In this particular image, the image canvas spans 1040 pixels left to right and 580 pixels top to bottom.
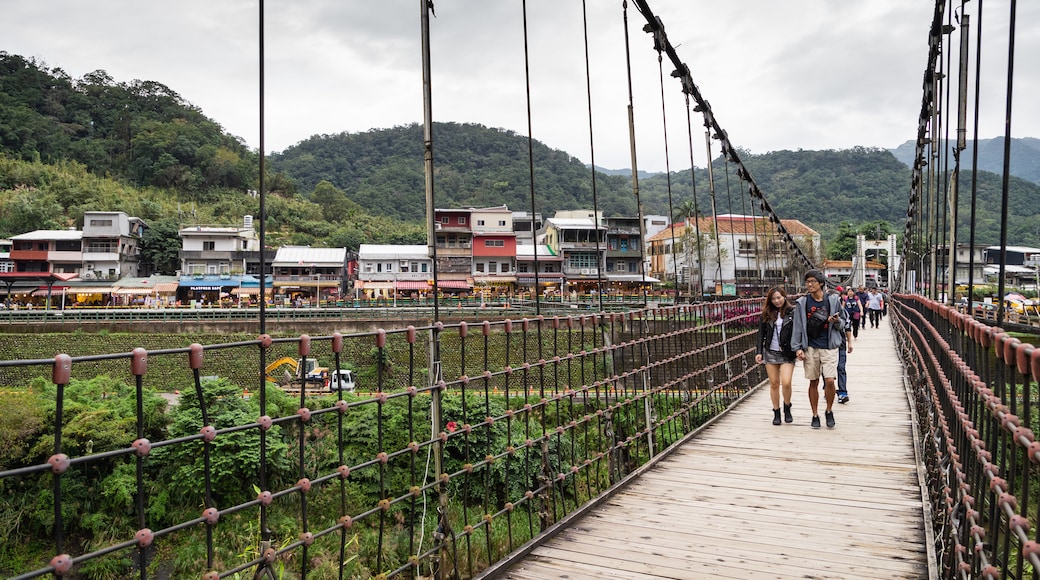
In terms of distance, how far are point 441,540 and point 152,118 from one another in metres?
67.2

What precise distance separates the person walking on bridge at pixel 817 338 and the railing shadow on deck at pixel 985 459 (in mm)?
1476

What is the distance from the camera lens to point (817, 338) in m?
5.21

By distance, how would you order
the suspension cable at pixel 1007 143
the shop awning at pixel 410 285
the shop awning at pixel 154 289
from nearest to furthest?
the suspension cable at pixel 1007 143 → the shop awning at pixel 154 289 → the shop awning at pixel 410 285

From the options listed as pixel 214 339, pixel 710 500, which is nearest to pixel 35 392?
pixel 214 339

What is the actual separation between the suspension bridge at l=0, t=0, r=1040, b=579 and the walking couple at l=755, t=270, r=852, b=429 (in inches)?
11.6

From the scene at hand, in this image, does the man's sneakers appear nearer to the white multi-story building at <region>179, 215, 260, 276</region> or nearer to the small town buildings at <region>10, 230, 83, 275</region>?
the white multi-story building at <region>179, 215, 260, 276</region>

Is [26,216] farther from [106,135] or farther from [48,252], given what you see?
[106,135]

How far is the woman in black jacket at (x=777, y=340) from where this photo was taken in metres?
5.31

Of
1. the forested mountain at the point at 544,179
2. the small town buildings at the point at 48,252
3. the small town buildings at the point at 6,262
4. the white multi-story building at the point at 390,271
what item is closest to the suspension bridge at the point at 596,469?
the white multi-story building at the point at 390,271

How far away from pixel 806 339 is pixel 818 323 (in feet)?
0.58

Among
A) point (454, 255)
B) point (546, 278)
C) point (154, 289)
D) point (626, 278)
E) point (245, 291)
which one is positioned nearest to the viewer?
point (154, 289)

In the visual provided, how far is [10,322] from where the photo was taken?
23.6m

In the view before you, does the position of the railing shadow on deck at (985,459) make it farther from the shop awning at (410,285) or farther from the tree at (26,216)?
the tree at (26,216)

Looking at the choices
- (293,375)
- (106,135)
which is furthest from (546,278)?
(106,135)
